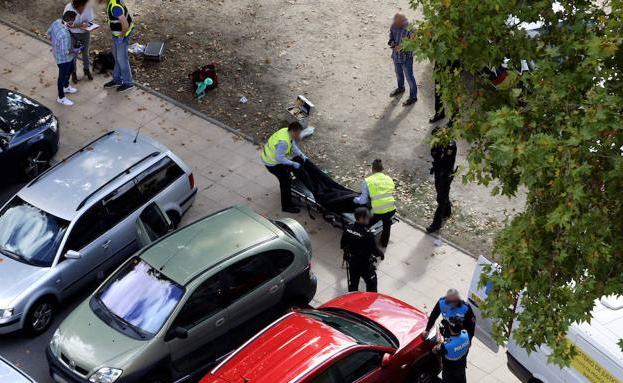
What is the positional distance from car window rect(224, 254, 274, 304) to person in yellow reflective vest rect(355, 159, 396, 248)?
90.0 inches

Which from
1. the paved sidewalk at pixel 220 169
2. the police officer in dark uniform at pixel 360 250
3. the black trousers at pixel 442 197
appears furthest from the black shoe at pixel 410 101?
the police officer in dark uniform at pixel 360 250

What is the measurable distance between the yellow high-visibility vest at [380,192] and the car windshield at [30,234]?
443 centimetres

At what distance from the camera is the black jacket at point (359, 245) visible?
12.9 m

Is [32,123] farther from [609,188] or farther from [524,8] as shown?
[609,188]

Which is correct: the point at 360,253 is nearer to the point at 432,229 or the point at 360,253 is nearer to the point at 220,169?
the point at 432,229

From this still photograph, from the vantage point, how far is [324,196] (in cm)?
1491

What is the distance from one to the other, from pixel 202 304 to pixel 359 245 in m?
2.33

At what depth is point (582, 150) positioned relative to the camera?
27.8ft

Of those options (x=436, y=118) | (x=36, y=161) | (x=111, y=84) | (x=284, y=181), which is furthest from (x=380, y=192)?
(x=111, y=84)

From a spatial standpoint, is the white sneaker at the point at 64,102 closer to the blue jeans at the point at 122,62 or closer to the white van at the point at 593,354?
the blue jeans at the point at 122,62

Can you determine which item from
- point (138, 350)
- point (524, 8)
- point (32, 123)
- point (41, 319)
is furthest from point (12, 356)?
point (524, 8)

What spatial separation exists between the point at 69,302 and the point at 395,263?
16.1 feet

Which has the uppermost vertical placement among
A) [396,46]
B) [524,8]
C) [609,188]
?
[524,8]

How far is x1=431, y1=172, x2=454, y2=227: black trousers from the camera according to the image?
14.7 m
